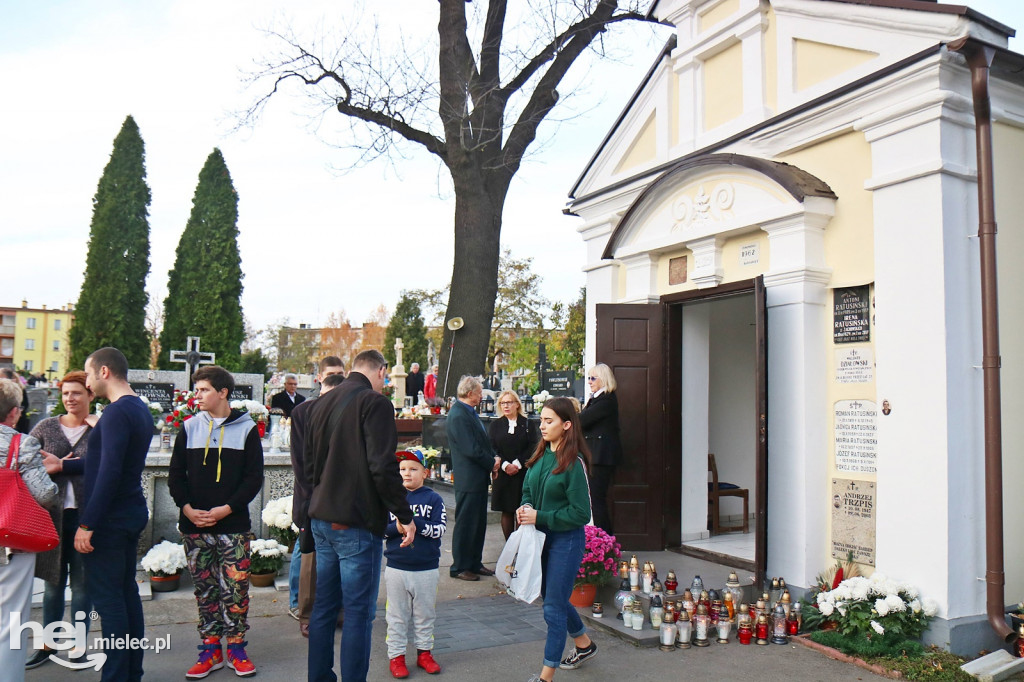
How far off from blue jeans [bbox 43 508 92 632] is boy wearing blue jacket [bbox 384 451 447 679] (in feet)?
6.77

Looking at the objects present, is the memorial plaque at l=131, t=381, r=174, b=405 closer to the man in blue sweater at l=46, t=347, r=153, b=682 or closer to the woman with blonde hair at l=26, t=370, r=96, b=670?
the woman with blonde hair at l=26, t=370, r=96, b=670

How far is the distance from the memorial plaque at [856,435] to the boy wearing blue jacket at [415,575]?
3.42 metres

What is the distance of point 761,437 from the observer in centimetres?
641

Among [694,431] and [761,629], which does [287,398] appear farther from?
[761,629]

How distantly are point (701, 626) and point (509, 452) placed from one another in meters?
2.70

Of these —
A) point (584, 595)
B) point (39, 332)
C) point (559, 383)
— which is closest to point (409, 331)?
point (559, 383)

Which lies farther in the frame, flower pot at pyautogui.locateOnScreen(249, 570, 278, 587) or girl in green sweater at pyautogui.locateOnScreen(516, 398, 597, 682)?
flower pot at pyautogui.locateOnScreen(249, 570, 278, 587)

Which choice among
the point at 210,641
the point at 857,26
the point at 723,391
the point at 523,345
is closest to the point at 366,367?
the point at 210,641

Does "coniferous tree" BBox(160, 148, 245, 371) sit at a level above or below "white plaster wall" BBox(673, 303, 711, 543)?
above

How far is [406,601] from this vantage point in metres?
5.10

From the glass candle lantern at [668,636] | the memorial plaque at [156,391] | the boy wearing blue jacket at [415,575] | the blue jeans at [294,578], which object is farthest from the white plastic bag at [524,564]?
the memorial plaque at [156,391]

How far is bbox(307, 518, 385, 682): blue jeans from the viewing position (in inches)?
163

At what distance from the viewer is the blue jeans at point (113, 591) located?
4.29 metres

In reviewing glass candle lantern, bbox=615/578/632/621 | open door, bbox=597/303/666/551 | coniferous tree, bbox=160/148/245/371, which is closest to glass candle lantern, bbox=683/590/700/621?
glass candle lantern, bbox=615/578/632/621
